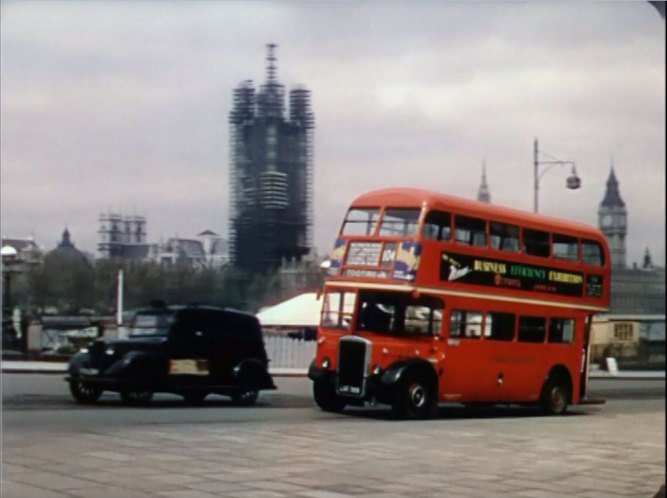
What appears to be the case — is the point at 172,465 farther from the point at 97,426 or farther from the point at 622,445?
the point at 622,445

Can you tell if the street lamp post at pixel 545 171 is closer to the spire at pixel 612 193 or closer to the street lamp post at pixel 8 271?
the spire at pixel 612 193

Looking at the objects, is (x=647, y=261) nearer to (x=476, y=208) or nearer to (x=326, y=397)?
(x=476, y=208)

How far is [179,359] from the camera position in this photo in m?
4.96

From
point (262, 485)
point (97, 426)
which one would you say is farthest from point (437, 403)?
point (97, 426)

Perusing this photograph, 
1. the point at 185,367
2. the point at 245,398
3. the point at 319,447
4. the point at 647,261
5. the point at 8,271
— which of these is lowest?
the point at 319,447

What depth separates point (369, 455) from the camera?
203 inches

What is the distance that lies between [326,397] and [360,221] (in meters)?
0.64

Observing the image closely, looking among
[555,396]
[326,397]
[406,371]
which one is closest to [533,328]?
[555,396]

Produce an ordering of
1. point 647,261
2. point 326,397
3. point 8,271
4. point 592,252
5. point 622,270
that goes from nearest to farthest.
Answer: point 647,261, point 622,270, point 592,252, point 326,397, point 8,271

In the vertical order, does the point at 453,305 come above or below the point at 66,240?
below

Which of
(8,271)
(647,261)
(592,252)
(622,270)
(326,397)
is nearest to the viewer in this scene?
(647,261)

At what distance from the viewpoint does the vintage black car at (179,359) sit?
4.95 meters

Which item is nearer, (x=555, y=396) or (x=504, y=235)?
(x=504, y=235)

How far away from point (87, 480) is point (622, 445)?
6.42 ft
